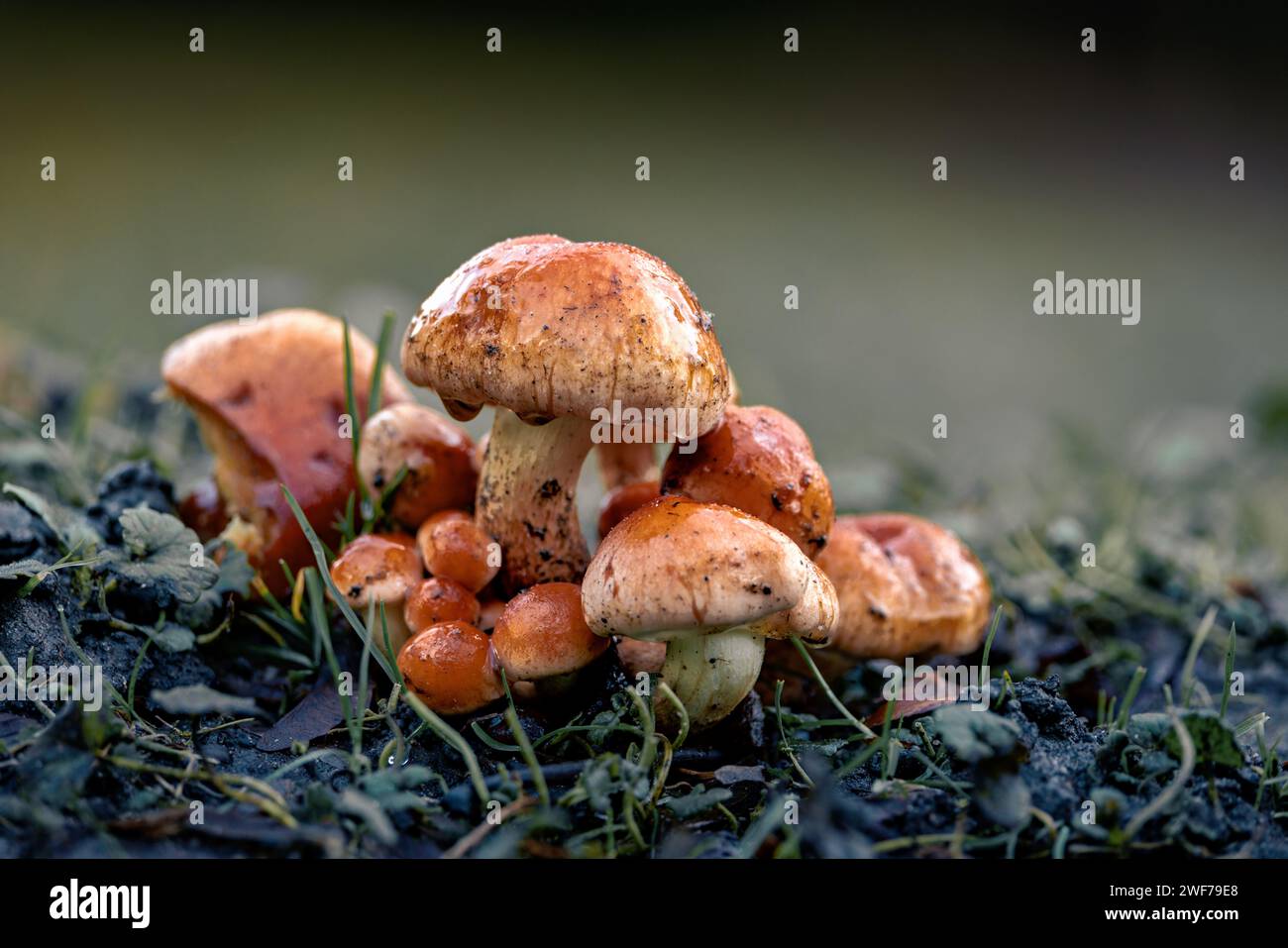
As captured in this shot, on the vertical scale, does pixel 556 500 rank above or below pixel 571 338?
below

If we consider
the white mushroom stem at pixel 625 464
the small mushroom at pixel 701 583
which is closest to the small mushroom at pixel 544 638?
the small mushroom at pixel 701 583

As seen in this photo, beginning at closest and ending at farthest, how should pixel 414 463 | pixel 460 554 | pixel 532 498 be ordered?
pixel 460 554, pixel 532 498, pixel 414 463

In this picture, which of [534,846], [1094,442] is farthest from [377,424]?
[1094,442]

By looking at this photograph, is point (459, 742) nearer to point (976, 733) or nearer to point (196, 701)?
point (196, 701)

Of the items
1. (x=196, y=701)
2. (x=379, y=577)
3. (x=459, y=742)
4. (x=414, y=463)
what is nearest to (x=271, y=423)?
(x=414, y=463)

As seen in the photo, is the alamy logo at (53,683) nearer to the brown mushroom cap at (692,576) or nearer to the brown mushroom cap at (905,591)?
the brown mushroom cap at (692,576)

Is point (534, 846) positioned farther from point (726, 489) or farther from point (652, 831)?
point (726, 489)
